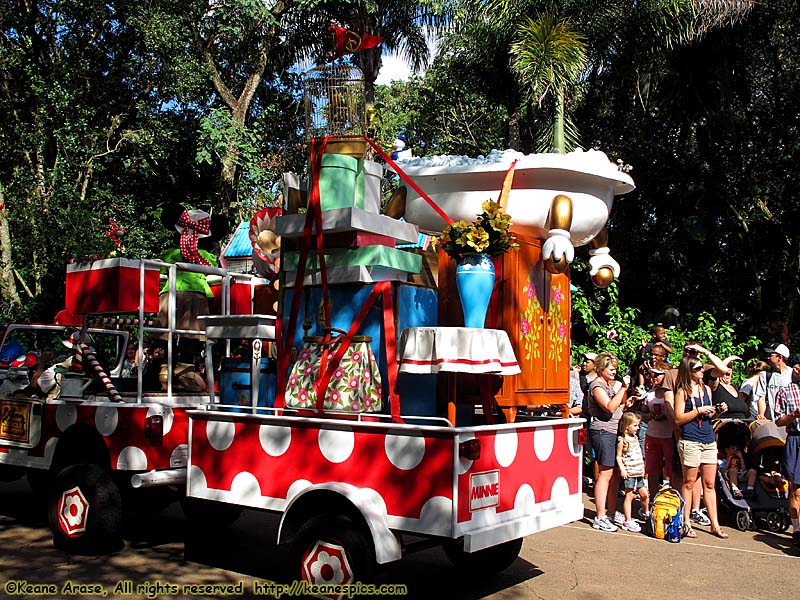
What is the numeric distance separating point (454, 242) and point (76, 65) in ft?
62.4

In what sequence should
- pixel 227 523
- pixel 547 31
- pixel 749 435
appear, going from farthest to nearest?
pixel 547 31
pixel 749 435
pixel 227 523

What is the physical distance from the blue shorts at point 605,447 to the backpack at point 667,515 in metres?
0.59

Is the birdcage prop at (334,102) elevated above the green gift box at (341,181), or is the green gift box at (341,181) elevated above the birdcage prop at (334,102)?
the birdcage prop at (334,102)

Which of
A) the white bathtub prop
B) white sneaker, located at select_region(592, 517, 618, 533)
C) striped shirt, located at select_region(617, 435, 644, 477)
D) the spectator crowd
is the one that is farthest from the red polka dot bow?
white sneaker, located at select_region(592, 517, 618, 533)

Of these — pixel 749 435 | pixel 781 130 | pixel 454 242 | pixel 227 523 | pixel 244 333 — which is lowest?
pixel 227 523

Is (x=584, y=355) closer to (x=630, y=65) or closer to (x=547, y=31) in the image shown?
(x=547, y=31)

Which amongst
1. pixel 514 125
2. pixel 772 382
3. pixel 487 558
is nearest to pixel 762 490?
pixel 772 382

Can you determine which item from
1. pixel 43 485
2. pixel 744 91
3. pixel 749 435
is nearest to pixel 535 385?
pixel 749 435

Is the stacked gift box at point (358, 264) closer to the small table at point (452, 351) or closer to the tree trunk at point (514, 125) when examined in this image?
the small table at point (452, 351)

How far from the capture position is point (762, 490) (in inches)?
362

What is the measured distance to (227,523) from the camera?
26.3 ft

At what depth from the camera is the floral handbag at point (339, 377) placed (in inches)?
227

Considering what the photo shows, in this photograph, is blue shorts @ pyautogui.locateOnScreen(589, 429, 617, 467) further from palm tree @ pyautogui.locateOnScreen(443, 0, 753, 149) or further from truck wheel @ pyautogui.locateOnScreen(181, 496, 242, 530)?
palm tree @ pyautogui.locateOnScreen(443, 0, 753, 149)

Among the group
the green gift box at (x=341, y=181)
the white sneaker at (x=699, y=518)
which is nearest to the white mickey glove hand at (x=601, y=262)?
the green gift box at (x=341, y=181)
